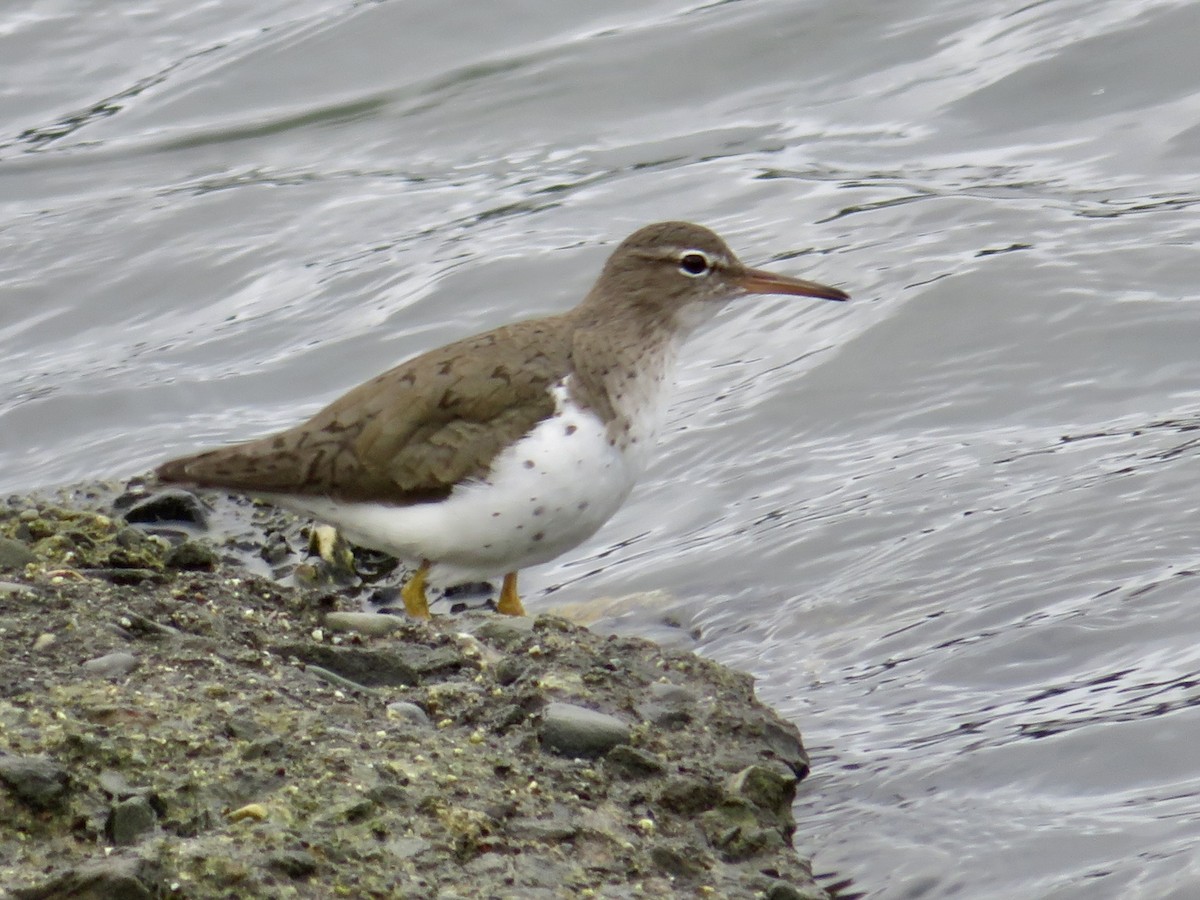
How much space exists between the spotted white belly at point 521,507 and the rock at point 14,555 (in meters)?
1.34

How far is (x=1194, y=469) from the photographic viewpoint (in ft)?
24.7

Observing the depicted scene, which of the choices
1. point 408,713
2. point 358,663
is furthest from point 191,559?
point 408,713

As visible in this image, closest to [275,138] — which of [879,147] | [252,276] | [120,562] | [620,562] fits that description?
[252,276]

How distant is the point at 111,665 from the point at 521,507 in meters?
2.25

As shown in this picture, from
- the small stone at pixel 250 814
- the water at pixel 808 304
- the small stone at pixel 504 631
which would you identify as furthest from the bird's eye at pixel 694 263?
the small stone at pixel 250 814

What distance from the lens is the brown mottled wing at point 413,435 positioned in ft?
21.6

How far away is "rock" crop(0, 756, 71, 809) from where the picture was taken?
371 centimetres

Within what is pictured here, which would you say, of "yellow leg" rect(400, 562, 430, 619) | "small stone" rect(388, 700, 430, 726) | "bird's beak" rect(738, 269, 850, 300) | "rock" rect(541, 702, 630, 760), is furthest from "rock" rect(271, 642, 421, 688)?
"bird's beak" rect(738, 269, 850, 300)

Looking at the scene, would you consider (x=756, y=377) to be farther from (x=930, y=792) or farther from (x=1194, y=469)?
(x=930, y=792)

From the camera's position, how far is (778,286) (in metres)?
7.81

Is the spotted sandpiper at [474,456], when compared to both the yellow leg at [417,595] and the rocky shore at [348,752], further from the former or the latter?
the rocky shore at [348,752]

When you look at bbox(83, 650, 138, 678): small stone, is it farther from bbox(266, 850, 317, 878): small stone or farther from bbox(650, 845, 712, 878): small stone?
bbox(650, 845, 712, 878): small stone

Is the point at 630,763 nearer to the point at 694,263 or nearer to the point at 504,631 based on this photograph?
the point at 504,631

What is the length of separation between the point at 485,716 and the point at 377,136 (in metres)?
9.36
